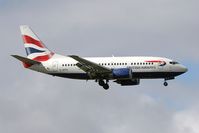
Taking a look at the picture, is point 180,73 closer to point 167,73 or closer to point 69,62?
point 167,73

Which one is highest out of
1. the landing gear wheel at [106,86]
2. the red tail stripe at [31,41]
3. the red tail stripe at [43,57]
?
the red tail stripe at [31,41]

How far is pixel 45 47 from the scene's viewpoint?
106 metres

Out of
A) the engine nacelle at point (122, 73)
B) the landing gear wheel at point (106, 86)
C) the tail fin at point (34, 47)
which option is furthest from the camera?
the tail fin at point (34, 47)

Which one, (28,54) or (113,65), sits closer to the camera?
(113,65)

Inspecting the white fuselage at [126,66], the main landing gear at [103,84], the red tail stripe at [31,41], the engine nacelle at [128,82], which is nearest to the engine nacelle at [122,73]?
the white fuselage at [126,66]

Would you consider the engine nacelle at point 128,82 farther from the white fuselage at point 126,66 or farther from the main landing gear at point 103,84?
the white fuselage at point 126,66

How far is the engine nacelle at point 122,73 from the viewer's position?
95312 millimetres

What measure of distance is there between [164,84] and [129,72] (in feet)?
16.2

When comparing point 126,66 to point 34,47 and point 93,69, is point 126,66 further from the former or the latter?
point 34,47

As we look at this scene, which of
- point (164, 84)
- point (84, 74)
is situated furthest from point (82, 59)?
point (164, 84)

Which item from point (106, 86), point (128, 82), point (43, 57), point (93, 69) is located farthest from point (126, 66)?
point (43, 57)

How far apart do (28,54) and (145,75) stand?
19.2 meters

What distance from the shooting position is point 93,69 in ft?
320

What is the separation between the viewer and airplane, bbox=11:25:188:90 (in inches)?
3780
